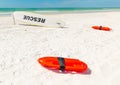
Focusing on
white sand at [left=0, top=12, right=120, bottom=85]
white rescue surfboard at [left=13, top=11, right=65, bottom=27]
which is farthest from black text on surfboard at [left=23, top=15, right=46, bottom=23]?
white sand at [left=0, top=12, right=120, bottom=85]

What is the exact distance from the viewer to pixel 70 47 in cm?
572

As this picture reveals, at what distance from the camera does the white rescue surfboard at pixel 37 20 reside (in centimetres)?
912

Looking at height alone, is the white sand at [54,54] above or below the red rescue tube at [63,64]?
below

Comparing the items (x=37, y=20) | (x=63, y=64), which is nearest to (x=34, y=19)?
(x=37, y=20)

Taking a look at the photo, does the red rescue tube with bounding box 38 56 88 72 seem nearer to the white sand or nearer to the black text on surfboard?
the white sand

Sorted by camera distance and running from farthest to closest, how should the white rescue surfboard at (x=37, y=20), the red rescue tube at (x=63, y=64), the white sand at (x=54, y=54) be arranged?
the white rescue surfboard at (x=37, y=20), the red rescue tube at (x=63, y=64), the white sand at (x=54, y=54)

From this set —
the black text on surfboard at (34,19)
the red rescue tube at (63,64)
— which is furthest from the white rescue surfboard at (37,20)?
the red rescue tube at (63,64)

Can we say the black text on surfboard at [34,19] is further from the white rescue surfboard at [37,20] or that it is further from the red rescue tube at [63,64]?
the red rescue tube at [63,64]

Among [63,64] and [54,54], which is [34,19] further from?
[63,64]

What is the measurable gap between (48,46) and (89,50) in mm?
1315

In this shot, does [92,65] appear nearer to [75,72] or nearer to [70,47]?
[75,72]

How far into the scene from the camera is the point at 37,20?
9203 millimetres

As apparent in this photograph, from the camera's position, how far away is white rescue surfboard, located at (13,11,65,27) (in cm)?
912

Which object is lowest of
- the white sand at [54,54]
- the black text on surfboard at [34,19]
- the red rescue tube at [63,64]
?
the white sand at [54,54]
